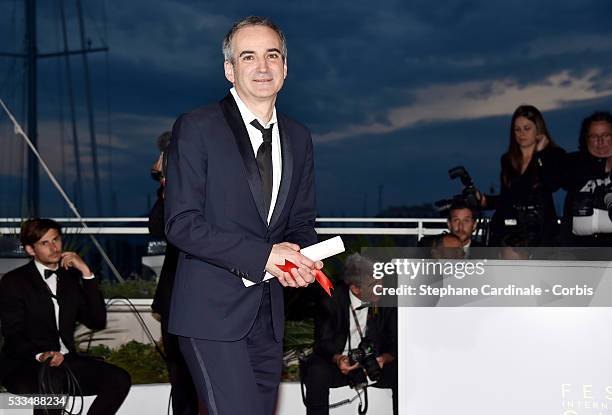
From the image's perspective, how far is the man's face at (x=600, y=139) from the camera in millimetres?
3930

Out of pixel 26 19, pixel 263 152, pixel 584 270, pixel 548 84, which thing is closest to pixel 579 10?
pixel 548 84

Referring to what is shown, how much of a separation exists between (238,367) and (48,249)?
8.16 feet

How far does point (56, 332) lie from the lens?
13.1ft

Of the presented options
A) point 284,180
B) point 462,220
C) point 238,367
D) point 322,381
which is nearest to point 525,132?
point 462,220

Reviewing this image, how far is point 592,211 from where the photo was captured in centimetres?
386

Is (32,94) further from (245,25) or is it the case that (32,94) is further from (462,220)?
(245,25)

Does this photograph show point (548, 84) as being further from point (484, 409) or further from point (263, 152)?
point (263, 152)

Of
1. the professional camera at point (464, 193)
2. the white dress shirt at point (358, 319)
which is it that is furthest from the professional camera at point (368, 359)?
the professional camera at point (464, 193)

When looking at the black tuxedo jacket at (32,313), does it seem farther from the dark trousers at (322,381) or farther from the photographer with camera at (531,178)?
the photographer with camera at (531,178)

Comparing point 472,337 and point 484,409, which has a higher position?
point 472,337

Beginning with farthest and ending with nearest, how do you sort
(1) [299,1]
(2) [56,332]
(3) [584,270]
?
(1) [299,1], (2) [56,332], (3) [584,270]

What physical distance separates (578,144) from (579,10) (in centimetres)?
820

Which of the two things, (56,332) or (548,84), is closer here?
(56,332)

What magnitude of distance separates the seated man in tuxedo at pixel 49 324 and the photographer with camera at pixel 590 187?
236 centimetres
